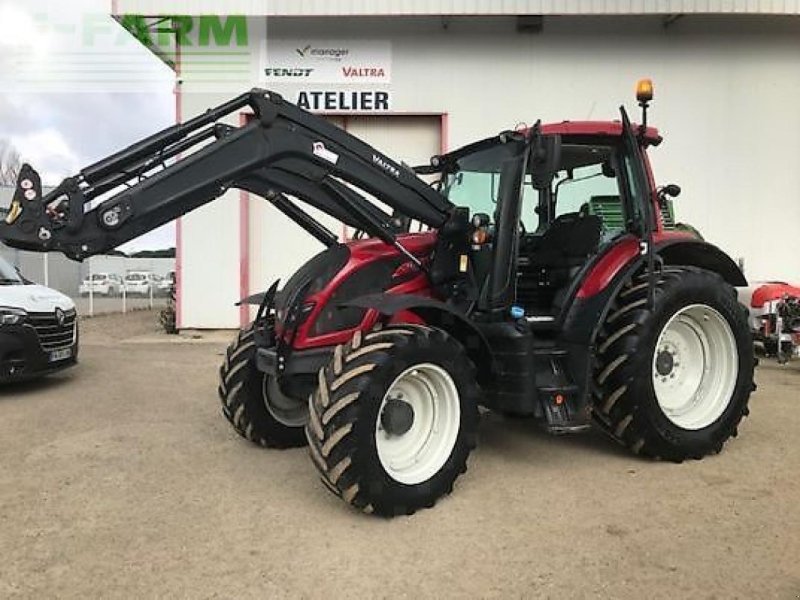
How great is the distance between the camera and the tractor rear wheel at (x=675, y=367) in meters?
4.74

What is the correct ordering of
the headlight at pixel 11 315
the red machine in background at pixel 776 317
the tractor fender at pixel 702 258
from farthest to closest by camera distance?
1. the red machine in background at pixel 776 317
2. the headlight at pixel 11 315
3. the tractor fender at pixel 702 258

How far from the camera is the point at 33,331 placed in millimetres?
7574

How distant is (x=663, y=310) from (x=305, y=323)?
2.41 metres

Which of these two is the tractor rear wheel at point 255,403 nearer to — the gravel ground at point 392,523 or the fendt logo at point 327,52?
the gravel ground at point 392,523

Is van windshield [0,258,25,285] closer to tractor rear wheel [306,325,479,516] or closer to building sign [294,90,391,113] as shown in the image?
building sign [294,90,391,113]

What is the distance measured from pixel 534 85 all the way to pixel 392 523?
31.5 ft

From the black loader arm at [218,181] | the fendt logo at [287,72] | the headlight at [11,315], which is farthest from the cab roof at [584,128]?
the fendt logo at [287,72]

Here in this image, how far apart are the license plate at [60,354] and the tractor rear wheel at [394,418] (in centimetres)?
503

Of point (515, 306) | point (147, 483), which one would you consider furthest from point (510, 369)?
point (147, 483)

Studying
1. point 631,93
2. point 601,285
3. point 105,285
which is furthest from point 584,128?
point 105,285

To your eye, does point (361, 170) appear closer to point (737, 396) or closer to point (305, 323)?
point (305, 323)

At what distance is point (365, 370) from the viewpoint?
12.7 ft

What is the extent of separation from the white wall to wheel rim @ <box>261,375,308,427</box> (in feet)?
23.0

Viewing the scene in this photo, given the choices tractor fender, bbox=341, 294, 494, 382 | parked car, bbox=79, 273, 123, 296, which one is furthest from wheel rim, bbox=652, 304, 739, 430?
parked car, bbox=79, 273, 123, 296
